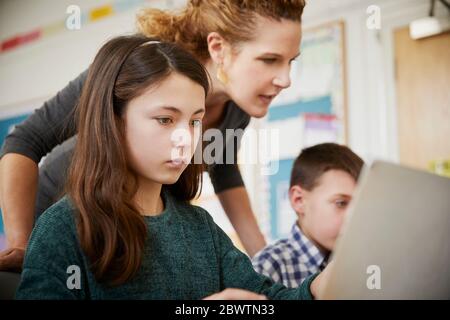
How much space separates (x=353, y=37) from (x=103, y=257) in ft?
5.74

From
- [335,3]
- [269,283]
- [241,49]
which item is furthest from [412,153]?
[269,283]

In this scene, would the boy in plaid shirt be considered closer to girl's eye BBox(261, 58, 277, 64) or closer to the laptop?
girl's eye BBox(261, 58, 277, 64)

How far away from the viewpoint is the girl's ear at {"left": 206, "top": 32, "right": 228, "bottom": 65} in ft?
3.62

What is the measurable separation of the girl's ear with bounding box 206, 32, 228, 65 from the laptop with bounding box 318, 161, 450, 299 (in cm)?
60

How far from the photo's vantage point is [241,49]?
1077 mm

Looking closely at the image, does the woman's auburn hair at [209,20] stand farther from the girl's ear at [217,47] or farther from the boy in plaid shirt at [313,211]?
the boy in plaid shirt at [313,211]

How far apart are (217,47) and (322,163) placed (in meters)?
0.42

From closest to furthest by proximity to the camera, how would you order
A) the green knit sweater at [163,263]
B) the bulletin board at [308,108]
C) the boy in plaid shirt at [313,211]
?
the green knit sweater at [163,263] → the boy in plaid shirt at [313,211] → the bulletin board at [308,108]

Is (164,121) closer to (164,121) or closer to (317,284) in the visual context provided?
(164,121)

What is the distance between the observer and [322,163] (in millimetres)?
1360

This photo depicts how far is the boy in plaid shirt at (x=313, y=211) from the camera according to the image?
117cm

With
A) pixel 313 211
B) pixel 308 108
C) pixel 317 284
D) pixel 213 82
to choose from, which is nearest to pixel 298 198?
pixel 313 211

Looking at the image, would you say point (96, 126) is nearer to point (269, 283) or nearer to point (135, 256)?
point (135, 256)

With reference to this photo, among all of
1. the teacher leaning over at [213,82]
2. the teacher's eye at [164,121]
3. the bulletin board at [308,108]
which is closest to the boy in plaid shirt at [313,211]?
the teacher leaning over at [213,82]
